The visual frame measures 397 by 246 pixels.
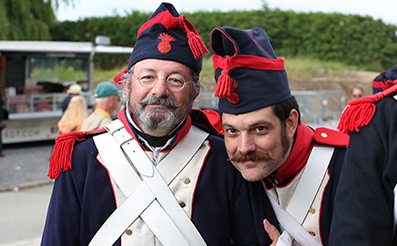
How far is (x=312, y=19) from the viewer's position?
27.6 m

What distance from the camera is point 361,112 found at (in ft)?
4.99

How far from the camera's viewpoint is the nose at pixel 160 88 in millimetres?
2021

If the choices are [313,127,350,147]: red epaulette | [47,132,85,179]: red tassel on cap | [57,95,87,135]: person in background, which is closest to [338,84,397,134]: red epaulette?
[313,127,350,147]: red epaulette

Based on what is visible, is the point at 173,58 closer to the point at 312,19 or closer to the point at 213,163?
the point at 213,163

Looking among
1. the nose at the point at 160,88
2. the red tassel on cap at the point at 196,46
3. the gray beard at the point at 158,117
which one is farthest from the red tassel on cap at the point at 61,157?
the red tassel on cap at the point at 196,46

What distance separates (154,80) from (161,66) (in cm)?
8

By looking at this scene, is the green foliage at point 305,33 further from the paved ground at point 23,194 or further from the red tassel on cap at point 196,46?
the red tassel on cap at point 196,46

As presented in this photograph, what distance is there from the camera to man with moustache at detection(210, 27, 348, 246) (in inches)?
74.9

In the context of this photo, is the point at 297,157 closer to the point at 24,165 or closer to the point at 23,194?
the point at 23,194

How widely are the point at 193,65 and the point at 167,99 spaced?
0.26 meters

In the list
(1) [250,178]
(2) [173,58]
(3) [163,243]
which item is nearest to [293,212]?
(1) [250,178]

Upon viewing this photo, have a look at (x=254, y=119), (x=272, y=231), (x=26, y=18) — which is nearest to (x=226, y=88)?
(x=254, y=119)

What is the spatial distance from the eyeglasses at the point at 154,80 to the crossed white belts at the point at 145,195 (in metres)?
0.30

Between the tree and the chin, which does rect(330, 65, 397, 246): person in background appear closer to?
the chin
